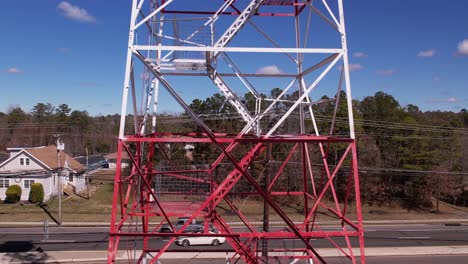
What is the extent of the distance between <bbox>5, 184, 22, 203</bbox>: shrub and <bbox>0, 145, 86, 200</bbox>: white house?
3.27ft

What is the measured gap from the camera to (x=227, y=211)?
38.8 metres

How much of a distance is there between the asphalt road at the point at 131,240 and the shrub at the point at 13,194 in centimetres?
1145

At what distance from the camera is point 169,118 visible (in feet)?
178

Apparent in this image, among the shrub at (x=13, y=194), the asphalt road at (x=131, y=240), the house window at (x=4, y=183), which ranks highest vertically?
the house window at (x=4, y=183)

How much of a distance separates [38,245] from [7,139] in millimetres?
70421

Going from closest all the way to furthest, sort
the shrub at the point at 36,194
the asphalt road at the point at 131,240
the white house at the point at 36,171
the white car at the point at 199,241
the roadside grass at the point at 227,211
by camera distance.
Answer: the asphalt road at the point at 131,240, the white car at the point at 199,241, the roadside grass at the point at 227,211, the shrub at the point at 36,194, the white house at the point at 36,171

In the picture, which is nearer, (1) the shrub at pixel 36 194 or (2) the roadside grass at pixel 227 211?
(2) the roadside grass at pixel 227 211

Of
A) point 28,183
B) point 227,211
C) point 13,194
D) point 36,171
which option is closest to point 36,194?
point 13,194

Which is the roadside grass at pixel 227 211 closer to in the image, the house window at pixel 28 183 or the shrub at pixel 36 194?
the shrub at pixel 36 194


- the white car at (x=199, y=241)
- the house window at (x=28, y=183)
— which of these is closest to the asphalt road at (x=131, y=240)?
the white car at (x=199, y=241)

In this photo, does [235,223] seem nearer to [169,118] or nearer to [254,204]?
[254,204]

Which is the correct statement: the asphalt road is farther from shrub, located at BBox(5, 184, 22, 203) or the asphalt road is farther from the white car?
shrub, located at BBox(5, 184, 22, 203)

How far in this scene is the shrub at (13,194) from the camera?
4398cm

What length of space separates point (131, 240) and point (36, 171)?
2374cm
